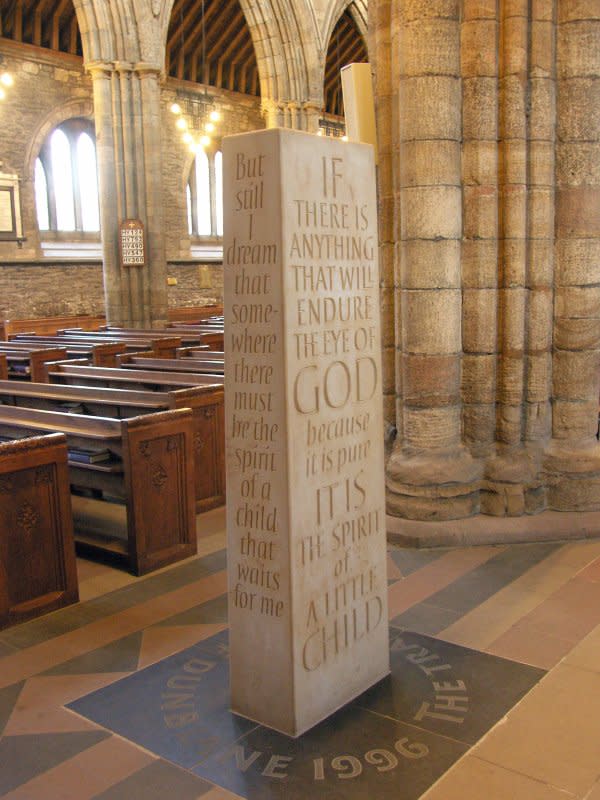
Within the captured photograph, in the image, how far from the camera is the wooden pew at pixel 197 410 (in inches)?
227

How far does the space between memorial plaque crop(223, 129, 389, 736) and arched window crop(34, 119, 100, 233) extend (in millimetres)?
17067

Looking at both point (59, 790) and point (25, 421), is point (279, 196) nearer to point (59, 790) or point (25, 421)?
point (59, 790)

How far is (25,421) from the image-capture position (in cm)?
533

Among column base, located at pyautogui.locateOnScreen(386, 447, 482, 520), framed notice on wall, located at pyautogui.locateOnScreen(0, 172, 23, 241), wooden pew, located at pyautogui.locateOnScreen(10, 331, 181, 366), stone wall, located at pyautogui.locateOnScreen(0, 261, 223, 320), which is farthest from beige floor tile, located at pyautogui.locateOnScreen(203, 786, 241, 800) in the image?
framed notice on wall, located at pyautogui.locateOnScreen(0, 172, 23, 241)

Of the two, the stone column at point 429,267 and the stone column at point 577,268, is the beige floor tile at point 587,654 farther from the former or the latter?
the stone column at point 577,268

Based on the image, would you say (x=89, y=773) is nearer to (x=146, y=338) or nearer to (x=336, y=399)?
(x=336, y=399)

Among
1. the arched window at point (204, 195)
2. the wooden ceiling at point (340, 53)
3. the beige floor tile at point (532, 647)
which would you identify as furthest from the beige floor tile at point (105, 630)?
the wooden ceiling at point (340, 53)

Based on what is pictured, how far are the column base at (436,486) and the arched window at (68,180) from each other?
15.6 metres

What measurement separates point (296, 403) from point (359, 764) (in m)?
1.29

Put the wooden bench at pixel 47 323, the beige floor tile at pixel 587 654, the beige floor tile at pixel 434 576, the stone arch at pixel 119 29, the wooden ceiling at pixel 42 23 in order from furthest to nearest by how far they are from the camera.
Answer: the wooden ceiling at pixel 42 23, the wooden bench at pixel 47 323, the stone arch at pixel 119 29, the beige floor tile at pixel 434 576, the beige floor tile at pixel 587 654

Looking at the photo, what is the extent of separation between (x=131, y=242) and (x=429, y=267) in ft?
35.5

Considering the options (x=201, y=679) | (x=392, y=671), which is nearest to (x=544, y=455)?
(x=392, y=671)

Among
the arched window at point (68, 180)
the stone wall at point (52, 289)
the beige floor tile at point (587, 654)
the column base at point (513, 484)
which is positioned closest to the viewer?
the beige floor tile at point (587, 654)

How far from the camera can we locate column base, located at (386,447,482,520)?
207 inches
